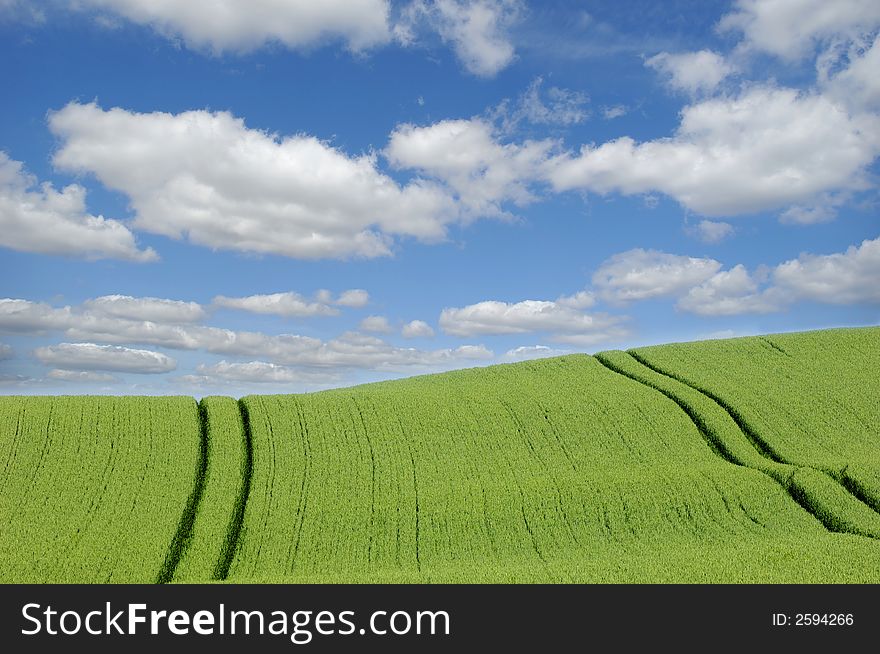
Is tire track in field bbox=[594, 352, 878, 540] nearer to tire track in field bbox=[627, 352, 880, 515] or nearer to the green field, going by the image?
tire track in field bbox=[627, 352, 880, 515]

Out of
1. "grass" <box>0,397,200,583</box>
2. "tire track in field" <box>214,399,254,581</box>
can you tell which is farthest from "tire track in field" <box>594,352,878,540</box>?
"grass" <box>0,397,200,583</box>

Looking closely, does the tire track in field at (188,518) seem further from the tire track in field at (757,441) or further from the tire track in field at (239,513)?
the tire track in field at (757,441)

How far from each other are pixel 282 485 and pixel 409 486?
597 centimetres

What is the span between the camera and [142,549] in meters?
28.8

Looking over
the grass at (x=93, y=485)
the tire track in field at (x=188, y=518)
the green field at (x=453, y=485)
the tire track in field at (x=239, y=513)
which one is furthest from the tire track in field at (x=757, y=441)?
the grass at (x=93, y=485)

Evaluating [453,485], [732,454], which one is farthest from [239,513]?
[732,454]

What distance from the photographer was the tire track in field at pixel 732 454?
99.9ft

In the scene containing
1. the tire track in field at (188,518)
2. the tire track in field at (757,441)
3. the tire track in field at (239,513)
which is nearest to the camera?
the tire track in field at (188,518)

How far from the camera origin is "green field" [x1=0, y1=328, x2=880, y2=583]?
27375mm

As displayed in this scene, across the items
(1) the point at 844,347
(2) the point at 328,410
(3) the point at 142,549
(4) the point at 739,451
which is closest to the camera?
(3) the point at 142,549

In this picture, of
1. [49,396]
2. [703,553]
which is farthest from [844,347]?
[49,396]

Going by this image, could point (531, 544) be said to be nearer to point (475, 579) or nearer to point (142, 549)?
point (475, 579)

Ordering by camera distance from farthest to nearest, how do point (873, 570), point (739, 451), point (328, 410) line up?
point (328, 410) → point (739, 451) → point (873, 570)

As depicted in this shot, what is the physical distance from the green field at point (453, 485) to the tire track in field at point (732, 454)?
0.42ft
